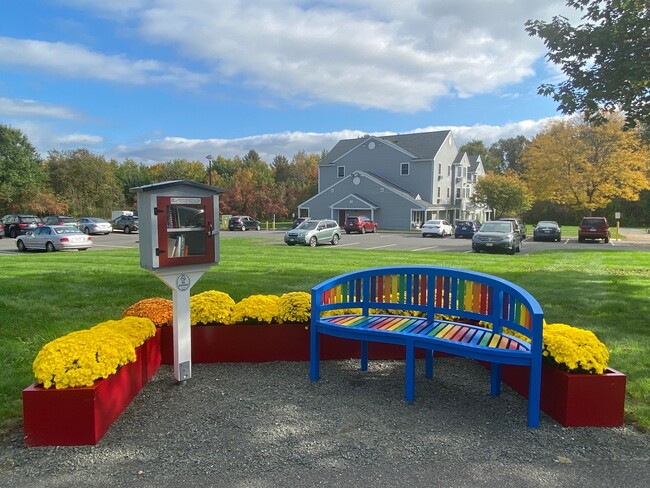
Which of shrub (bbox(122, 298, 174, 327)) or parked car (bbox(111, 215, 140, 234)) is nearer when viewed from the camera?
shrub (bbox(122, 298, 174, 327))

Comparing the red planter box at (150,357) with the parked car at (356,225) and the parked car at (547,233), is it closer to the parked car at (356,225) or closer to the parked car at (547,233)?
the parked car at (547,233)

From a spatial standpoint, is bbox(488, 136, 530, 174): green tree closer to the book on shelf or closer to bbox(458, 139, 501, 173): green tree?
bbox(458, 139, 501, 173): green tree

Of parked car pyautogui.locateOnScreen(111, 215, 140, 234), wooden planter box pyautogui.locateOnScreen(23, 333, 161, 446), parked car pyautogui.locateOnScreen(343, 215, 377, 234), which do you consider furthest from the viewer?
parked car pyautogui.locateOnScreen(111, 215, 140, 234)

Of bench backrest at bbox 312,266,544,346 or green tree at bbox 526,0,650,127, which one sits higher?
green tree at bbox 526,0,650,127

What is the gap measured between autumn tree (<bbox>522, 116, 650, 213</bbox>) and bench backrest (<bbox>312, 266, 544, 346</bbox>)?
137ft

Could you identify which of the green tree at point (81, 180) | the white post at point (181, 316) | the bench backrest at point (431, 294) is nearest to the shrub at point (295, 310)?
the bench backrest at point (431, 294)

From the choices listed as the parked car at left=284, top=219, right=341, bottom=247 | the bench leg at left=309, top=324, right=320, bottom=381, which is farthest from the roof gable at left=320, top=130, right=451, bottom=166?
the bench leg at left=309, top=324, right=320, bottom=381

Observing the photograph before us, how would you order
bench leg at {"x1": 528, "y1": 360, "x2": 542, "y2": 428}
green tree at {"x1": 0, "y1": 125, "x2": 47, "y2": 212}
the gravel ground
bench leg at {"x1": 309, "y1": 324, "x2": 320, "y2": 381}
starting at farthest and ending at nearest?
1. green tree at {"x1": 0, "y1": 125, "x2": 47, "y2": 212}
2. bench leg at {"x1": 309, "y1": 324, "x2": 320, "y2": 381}
3. bench leg at {"x1": 528, "y1": 360, "x2": 542, "y2": 428}
4. the gravel ground

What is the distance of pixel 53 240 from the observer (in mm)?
22406

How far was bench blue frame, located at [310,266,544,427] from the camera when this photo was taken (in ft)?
12.6

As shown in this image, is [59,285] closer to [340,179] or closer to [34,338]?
[34,338]

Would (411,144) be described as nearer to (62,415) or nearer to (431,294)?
(431,294)

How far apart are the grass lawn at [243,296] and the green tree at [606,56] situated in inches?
134

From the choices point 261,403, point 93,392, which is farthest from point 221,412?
point 93,392
